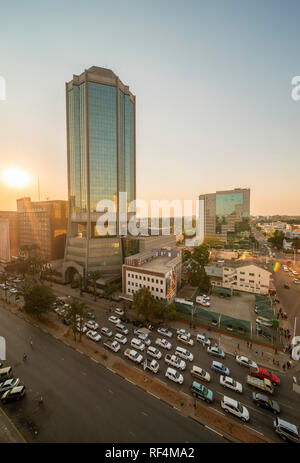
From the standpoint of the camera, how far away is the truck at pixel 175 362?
105ft

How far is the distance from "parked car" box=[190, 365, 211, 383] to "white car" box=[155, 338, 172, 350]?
7015 millimetres

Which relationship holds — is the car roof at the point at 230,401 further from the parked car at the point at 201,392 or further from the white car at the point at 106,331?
the white car at the point at 106,331

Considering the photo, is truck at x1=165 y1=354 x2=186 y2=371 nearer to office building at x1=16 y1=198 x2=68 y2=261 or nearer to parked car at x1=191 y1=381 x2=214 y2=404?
parked car at x1=191 y1=381 x2=214 y2=404

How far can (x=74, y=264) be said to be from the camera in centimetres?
7388

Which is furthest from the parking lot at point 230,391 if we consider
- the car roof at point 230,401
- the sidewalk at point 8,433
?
the sidewalk at point 8,433

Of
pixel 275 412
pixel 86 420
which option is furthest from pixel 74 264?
pixel 275 412

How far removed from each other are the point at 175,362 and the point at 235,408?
10.8 meters

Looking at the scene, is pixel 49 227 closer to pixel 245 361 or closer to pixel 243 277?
pixel 243 277

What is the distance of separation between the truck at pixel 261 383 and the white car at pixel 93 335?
29.0 m

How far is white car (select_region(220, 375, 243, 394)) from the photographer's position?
28039mm

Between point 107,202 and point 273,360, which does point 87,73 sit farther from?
point 273,360

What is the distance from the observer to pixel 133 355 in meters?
33.8

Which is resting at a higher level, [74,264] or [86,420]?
[74,264]

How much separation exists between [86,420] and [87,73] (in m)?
110
